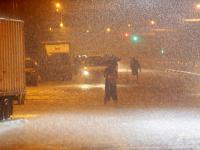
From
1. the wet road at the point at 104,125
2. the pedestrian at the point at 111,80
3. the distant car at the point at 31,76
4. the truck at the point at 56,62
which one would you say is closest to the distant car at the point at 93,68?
the truck at the point at 56,62

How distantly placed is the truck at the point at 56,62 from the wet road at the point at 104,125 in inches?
908

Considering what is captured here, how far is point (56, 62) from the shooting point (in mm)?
52406

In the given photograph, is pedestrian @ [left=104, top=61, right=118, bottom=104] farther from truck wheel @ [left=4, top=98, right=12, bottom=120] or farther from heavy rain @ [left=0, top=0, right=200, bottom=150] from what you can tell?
truck wheel @ [left=4, top=98, right=12, bottom=120]

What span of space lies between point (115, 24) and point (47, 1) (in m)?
65.1

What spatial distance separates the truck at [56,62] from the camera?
5141cm

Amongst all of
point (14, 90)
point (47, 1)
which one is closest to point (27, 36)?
point (47, 1)

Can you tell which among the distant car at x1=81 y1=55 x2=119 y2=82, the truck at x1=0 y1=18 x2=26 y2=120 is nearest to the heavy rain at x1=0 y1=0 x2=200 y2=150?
the truck at x1=0 y1=18 x2=26 y2=120

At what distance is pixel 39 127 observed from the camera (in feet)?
58.5

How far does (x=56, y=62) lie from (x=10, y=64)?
32440mm

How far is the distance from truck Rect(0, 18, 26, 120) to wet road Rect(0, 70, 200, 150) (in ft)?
2.32

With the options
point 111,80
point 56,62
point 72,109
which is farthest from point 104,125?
point 56,62

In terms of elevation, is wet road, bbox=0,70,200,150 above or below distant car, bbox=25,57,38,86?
Answer: below

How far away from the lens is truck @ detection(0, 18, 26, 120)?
64.1 ft

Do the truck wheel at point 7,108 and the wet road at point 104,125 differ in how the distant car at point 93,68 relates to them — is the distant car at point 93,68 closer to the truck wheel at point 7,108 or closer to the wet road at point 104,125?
the wet road at point 104,125
